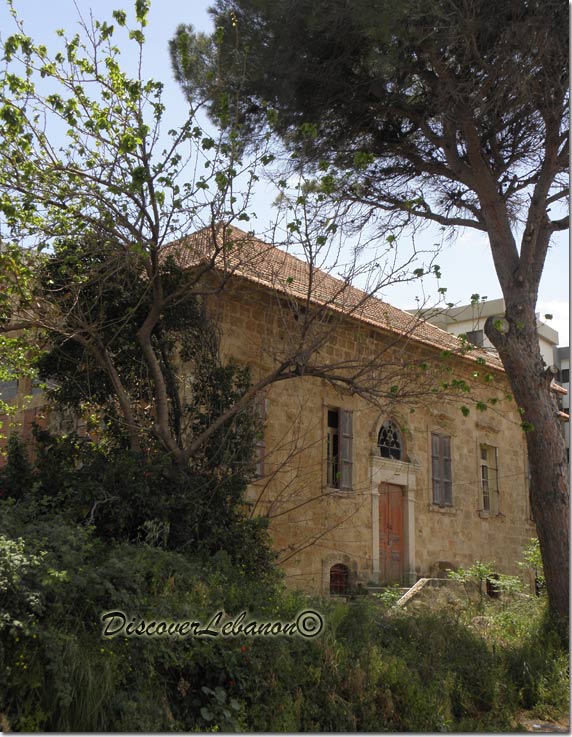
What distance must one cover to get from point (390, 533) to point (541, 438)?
15.8ft

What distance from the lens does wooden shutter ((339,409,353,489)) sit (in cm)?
1295

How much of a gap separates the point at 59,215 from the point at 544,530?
6.93 meters

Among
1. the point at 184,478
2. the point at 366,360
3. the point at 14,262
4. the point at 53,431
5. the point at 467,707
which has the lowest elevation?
the point at 467,707

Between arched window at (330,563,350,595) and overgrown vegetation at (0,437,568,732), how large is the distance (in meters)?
3.00

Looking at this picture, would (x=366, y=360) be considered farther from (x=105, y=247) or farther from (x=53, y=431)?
(x=53, y=431)

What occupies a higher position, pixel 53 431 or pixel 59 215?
pixel 59 215

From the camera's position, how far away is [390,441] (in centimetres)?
1441

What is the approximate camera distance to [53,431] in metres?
10.2

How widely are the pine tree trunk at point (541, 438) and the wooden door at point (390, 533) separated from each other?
4.20 meters

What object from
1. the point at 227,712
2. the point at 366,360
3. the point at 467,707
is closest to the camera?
the point at 227,712

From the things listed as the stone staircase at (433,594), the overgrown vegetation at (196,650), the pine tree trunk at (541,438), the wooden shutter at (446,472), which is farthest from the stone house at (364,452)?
the overgrown vegetation at (196,650)

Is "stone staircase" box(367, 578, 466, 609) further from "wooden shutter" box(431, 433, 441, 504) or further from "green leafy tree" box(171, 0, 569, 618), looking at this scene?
"wooden shutter" box(431, 433, 441, 504)

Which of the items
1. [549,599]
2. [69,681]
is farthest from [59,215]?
[549,599]

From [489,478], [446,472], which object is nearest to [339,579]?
[446,472]
